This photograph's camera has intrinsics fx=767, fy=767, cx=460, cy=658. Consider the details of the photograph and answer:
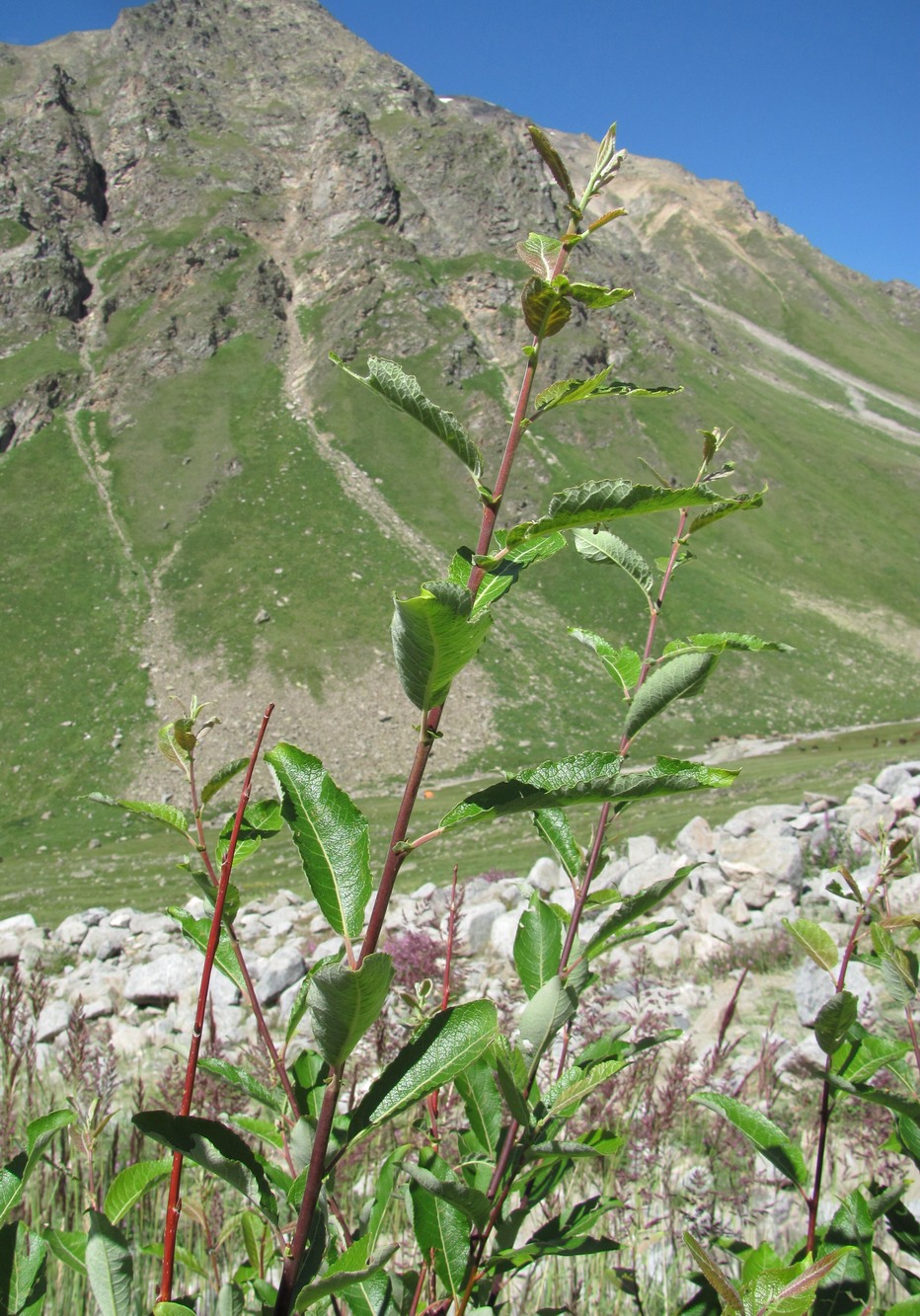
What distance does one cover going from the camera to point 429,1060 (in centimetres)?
155

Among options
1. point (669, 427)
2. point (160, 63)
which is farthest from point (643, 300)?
point (160, 63)

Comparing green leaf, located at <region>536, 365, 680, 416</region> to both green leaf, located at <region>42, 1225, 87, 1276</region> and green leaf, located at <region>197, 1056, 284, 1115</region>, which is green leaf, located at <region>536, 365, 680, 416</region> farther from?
green leaf, located at <region>42, 1225, 87, 1276</region>

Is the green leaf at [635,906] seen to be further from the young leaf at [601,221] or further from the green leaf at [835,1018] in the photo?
the young leaf at [601,221]

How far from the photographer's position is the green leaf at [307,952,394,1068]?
1.25 m

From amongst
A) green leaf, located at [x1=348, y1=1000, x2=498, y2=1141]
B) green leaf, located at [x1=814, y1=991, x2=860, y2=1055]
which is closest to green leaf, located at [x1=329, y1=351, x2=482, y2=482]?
green leaf, located at [x1=348, y1=1000, x2=498, y2=1141]

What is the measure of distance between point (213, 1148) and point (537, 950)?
1.01 metres

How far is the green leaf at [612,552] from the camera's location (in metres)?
2.44

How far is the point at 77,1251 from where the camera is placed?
198 centimetres

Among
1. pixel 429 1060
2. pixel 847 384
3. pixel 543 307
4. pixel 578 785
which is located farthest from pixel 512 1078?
pixel 847 384

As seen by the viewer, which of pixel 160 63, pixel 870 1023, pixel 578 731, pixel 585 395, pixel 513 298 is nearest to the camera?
pixel 585 395

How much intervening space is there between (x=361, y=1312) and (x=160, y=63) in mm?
114277

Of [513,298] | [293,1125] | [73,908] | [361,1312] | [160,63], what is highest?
[160,63]

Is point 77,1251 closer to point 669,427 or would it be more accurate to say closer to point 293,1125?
point 293,1125

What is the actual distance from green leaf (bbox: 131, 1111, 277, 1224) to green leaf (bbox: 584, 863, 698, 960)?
1016 mm
